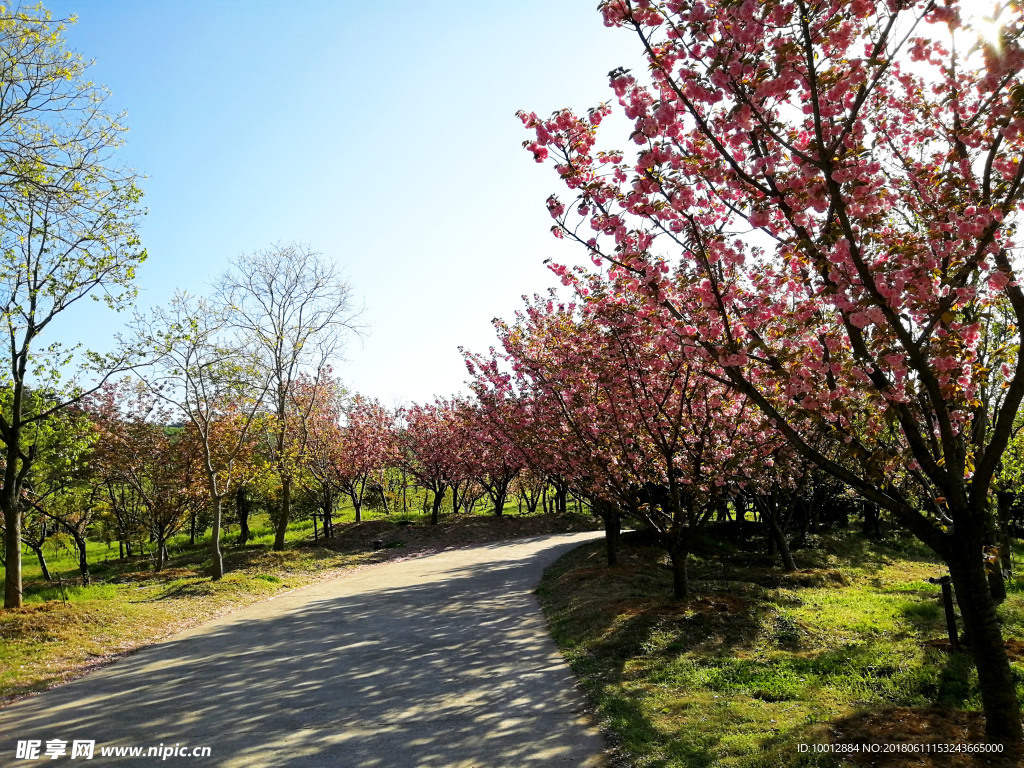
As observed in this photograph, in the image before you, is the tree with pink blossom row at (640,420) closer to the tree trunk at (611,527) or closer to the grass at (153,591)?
the tree trunk at (611,527)

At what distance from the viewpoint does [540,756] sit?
5340mm

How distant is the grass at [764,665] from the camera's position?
523 centimetres

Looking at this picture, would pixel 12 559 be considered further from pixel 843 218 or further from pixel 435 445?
pixel 435 445

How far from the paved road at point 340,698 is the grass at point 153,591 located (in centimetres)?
77

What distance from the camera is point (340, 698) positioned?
7.18m

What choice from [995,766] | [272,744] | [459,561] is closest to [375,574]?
[459,561]

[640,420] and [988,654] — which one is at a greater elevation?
[640,420]

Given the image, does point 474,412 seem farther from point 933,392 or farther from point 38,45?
point 933,392

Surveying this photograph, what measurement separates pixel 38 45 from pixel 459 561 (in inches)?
713

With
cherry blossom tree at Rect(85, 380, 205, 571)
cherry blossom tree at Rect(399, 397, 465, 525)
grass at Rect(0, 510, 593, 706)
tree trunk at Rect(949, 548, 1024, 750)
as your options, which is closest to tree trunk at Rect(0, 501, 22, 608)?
grass at Rect(0, 510, 593, 706)

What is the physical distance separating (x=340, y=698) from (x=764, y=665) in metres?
5.23

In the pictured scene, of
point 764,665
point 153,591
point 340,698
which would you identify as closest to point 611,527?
point 764,665

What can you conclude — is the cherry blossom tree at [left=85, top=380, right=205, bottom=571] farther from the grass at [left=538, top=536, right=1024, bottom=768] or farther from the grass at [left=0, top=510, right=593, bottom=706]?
the grass at [left=538, top=536, right=1024, bottom=768]

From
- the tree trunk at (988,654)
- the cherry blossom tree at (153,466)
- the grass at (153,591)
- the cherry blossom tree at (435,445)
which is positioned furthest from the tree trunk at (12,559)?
the cherry blossom tree at (435,445)
